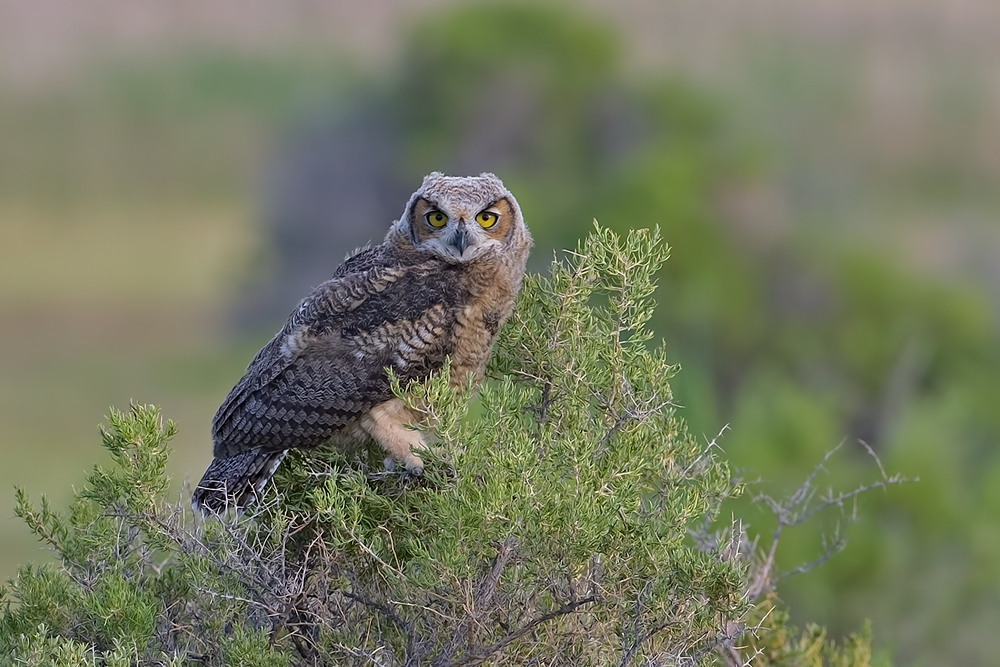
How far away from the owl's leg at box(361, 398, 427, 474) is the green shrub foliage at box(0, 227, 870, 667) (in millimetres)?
154

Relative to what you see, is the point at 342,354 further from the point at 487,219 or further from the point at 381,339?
the point at 487,219

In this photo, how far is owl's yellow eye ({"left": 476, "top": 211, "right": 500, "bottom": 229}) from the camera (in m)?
4.23

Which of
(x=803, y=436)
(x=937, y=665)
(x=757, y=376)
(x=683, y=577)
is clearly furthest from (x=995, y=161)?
(x=683, y=577)

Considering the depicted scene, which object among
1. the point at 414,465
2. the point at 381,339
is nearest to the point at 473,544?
the point at 414,465

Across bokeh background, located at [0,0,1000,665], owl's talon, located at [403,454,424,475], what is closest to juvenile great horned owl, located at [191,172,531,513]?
owl's talon, located at [403,454,424,475]

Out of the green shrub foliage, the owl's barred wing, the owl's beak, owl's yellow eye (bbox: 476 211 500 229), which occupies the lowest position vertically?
the green shrub foliage

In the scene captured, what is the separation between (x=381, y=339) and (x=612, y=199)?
14629 millimetres

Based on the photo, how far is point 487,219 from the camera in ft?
13.9

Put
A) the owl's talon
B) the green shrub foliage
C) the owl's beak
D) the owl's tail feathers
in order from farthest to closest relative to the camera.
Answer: the owl's beak, the owl's tail feathers, the owl's talon, the green shrub foliage

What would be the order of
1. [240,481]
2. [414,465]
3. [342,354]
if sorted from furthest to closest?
[342,354], [240,481], [414,465]

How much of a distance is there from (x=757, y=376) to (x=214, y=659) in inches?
583

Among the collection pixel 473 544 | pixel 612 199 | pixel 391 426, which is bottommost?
pixel 473 544

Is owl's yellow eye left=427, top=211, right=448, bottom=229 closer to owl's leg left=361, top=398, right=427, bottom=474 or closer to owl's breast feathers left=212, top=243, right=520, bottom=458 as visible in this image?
owl's breast feathers left=212, top=243, right=520, bottom=458

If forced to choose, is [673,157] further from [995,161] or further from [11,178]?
[11,178]
